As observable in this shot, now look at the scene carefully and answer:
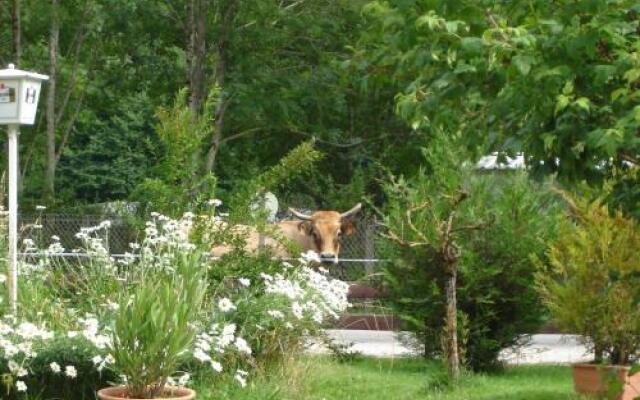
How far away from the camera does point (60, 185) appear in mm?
41219

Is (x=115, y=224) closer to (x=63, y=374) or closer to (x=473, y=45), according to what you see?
(x=63, y=374)

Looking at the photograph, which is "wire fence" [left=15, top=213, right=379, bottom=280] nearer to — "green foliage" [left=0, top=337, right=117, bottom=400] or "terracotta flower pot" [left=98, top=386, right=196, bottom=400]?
"green foliage" [left=0, top=337, right=117, bottom=400]

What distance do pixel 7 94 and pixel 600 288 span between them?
5.93 meters

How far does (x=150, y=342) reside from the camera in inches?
390

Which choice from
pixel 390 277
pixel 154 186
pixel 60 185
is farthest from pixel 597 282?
pixel 60 185

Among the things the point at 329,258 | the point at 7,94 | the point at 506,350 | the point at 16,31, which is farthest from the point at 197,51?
the point at 7,94

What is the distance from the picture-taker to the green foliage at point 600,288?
12.7 meters

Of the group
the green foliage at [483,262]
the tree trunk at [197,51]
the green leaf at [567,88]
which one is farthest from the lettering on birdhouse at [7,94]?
the tree trunk at [197,51]

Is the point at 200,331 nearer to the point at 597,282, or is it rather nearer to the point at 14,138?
the point at 14,138

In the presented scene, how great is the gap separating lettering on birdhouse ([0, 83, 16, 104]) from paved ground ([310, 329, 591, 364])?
4025 mm

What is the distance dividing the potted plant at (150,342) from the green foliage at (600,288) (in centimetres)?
430

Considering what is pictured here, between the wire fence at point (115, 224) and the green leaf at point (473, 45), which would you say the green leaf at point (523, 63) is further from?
the wire fence at point (115, 224)

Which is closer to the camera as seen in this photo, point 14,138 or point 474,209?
point 14,138

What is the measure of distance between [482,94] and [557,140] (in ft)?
1.93
